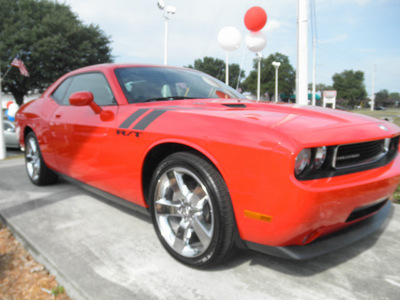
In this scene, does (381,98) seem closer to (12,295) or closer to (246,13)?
(246,13)

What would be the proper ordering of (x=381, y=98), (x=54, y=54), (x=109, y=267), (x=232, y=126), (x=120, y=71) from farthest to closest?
(x=381, y=98)
(x=54, y=54)
(x=120, y=71)
(x=109, y=267)
(x=232, y=126)

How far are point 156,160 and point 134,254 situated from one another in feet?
2.13

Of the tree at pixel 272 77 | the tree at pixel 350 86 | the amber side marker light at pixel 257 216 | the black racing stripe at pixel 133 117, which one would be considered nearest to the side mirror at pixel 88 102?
the black racing stripe at pixel 133 117

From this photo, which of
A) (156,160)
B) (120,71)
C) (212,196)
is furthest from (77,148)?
(212,196)

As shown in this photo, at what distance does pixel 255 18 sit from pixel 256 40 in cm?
63

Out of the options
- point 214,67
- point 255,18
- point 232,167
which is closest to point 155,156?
point 232,167

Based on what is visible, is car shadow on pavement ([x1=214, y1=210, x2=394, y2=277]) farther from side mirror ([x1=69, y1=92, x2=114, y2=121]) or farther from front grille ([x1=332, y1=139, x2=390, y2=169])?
side mirror ([x1=69, y1=92, x2=114, y2=121])

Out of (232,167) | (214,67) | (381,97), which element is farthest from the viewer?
(381,97)

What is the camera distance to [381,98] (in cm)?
11194

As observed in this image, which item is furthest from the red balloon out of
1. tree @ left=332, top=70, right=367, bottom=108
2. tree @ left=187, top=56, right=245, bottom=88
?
tree @ left=332, top=70, right=367, bottom=108

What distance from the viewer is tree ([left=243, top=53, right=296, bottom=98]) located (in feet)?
204

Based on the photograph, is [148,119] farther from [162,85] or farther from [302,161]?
[302,161]

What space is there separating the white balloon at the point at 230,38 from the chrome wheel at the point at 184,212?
8501 millimetres

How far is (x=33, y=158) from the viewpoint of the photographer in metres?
3.93
